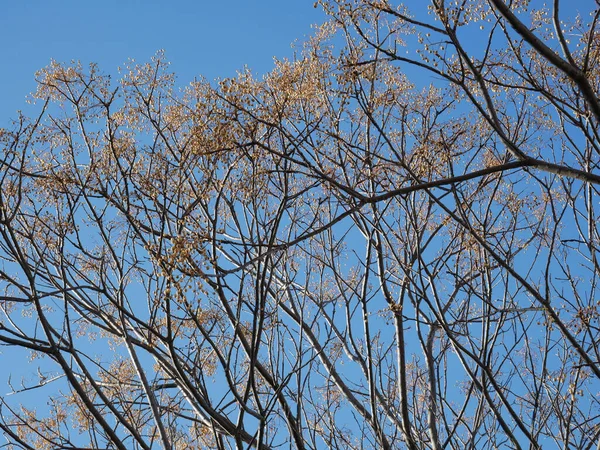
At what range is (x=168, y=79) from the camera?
646cm

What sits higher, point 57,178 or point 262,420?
point 57,178

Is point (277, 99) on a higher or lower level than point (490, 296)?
higher

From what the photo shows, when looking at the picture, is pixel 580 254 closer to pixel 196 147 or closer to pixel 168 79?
pixel 196 147

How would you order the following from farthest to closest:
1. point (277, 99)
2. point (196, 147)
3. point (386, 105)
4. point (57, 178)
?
1. point (386, 105)
2. point (57, 178)
3. point (277, 99)
4. point (196, 147)

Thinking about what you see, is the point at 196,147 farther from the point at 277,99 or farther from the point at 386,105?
the point at 386,105

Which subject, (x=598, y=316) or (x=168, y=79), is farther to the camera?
(x=168, y=79)

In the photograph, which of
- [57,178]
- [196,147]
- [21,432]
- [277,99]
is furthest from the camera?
[21,432]

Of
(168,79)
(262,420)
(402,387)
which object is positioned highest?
(168,79)

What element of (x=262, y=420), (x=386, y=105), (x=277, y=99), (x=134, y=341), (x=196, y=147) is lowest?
(x=262, y=420)

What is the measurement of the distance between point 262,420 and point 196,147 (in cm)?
167

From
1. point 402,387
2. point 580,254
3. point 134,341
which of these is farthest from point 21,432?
point 580,254

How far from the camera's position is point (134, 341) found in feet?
→ 17.0

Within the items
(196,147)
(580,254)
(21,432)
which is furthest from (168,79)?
(21,432)

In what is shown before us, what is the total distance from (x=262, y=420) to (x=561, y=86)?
3701 millimetres
